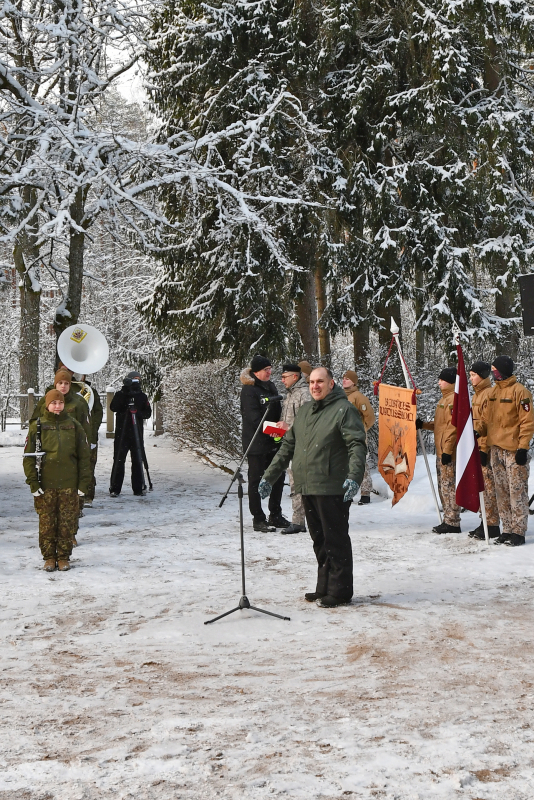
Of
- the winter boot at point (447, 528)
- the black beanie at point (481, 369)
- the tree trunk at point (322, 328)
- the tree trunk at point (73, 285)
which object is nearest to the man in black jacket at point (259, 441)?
the winter boot at point (447, 528)

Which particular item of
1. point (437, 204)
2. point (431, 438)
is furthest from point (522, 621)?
point (437, 204)

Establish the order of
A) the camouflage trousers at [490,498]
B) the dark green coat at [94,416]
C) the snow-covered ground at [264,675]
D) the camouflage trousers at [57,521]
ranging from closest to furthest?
the snow-covered ground at [264,675] < the camouflage trousers at [57,521] < the camouflage trousers at [490,498] < the dark green coat at [94,416]

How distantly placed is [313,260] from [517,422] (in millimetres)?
8833

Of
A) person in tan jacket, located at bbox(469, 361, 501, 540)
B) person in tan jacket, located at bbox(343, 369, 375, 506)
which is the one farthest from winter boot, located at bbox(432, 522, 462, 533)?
person in tan jacket, located at bbox(343, 369, 375, 506)

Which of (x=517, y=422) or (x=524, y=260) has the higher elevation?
(x=524, y=260)

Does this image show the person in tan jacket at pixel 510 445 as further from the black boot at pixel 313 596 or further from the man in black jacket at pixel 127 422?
the man in black jacket at pixel 127 422

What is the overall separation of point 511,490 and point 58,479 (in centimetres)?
467

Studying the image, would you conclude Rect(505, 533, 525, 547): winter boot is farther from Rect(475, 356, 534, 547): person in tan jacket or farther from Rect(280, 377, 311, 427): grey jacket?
Rect(280, 377, 311, 427): grey jacket

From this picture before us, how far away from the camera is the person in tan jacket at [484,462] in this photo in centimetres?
998

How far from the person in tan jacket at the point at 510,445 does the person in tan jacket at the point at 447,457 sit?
649 mm

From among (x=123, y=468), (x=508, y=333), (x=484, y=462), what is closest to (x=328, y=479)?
(x=484, y=462)

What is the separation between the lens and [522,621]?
6551 millimetres

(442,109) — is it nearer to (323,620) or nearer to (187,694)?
(323,620)

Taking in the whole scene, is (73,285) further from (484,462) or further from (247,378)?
(484,462)
